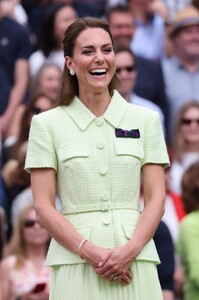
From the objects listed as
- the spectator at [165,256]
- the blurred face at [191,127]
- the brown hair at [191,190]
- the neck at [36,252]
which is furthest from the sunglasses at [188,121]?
the spectator at [165,256]

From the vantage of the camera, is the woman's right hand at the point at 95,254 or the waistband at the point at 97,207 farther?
the waistband at the point at 97,207

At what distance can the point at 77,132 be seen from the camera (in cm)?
583

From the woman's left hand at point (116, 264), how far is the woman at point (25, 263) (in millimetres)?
3061

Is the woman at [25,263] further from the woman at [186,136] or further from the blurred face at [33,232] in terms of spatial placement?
the woman at [186,136]

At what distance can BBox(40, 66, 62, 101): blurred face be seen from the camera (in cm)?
1152

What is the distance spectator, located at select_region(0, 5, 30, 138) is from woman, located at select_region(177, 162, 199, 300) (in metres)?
4.69

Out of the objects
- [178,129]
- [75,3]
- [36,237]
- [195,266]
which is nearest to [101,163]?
[195,266]

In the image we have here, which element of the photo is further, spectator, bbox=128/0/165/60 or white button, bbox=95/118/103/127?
spectator, bbox=128/0/165/60

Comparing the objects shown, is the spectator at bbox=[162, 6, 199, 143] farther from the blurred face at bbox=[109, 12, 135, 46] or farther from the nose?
the nose

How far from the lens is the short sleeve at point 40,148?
5.77 m

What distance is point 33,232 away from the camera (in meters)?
9.30

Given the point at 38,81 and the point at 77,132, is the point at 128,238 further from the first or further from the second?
the point at 38,81

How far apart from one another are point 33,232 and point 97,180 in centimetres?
364

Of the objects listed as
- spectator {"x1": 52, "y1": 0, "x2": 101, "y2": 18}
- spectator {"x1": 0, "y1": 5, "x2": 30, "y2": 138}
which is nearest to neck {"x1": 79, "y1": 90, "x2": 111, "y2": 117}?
spectator {"x1": 0, "y1": 5, "x2": 30, "y2": 138}
